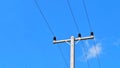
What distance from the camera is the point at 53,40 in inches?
786

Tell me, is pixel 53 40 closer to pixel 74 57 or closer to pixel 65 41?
pixel 65 41

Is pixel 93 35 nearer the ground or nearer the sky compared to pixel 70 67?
nearer the sky

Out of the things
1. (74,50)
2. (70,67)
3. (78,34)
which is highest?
(78,34)

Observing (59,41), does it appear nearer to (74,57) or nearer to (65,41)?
(65,41)

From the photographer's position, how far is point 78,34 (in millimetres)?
19266

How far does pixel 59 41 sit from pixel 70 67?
8.34 ft

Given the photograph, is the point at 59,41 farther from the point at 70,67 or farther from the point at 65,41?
the point at 70,67

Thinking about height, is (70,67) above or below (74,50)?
below

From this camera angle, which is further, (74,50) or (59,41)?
(59,41)

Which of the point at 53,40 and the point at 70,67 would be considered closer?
the point at 70,67

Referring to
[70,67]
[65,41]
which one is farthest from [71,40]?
[70,67]

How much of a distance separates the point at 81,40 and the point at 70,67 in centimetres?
221

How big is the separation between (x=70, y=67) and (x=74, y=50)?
1.21 metres

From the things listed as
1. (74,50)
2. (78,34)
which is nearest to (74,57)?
(74,50)
